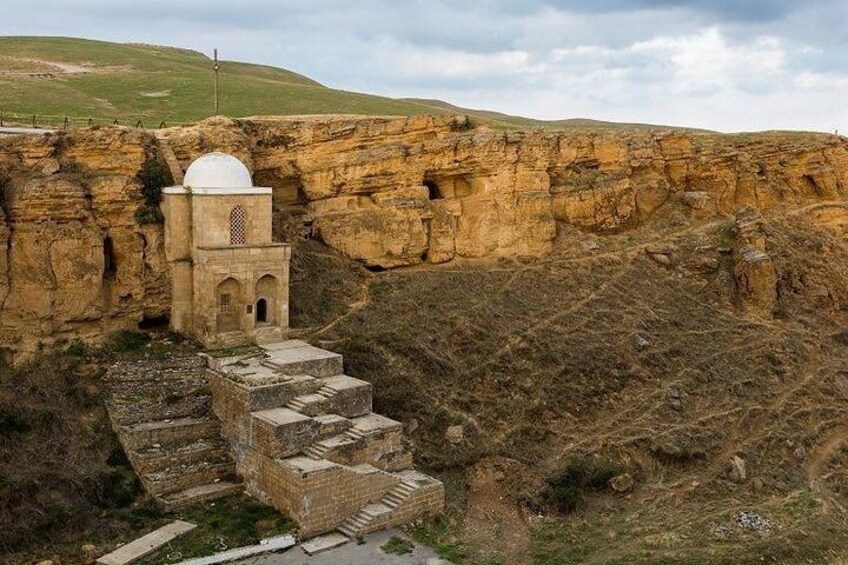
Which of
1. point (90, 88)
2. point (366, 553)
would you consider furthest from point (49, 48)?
point (366, 553)

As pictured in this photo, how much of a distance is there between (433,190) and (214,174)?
9957mm

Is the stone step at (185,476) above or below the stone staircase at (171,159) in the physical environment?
below

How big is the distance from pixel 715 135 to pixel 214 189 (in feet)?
76.5

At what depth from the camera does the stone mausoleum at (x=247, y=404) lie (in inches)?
744

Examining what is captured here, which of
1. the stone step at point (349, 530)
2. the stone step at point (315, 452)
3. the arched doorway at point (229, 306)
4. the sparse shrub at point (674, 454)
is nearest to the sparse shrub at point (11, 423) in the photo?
the arched doorway at point (229, 306)

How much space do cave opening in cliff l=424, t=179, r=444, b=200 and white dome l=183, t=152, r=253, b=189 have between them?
8.74m

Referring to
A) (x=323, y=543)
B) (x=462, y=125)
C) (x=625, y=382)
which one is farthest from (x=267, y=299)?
(x=462, y=125)

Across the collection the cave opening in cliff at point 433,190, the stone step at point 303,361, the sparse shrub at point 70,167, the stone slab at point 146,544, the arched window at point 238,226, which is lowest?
the stone slab at point 146,544

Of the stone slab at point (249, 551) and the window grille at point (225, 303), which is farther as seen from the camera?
the window grille at point (225, 303)

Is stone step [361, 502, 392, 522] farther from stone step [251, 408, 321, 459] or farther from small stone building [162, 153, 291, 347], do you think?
small stone building [162, 153, 291, 347]

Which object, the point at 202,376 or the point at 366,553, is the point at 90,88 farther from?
the point at 366,553

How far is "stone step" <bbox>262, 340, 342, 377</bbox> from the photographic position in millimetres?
21578

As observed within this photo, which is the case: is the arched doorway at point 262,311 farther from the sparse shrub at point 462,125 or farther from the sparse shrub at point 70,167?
the sparse shrub at point 462,125

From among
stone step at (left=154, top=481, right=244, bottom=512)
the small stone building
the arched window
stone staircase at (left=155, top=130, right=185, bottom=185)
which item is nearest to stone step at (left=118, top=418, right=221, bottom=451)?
stone step at (left=154, top=481, right=244, bottom=512)
